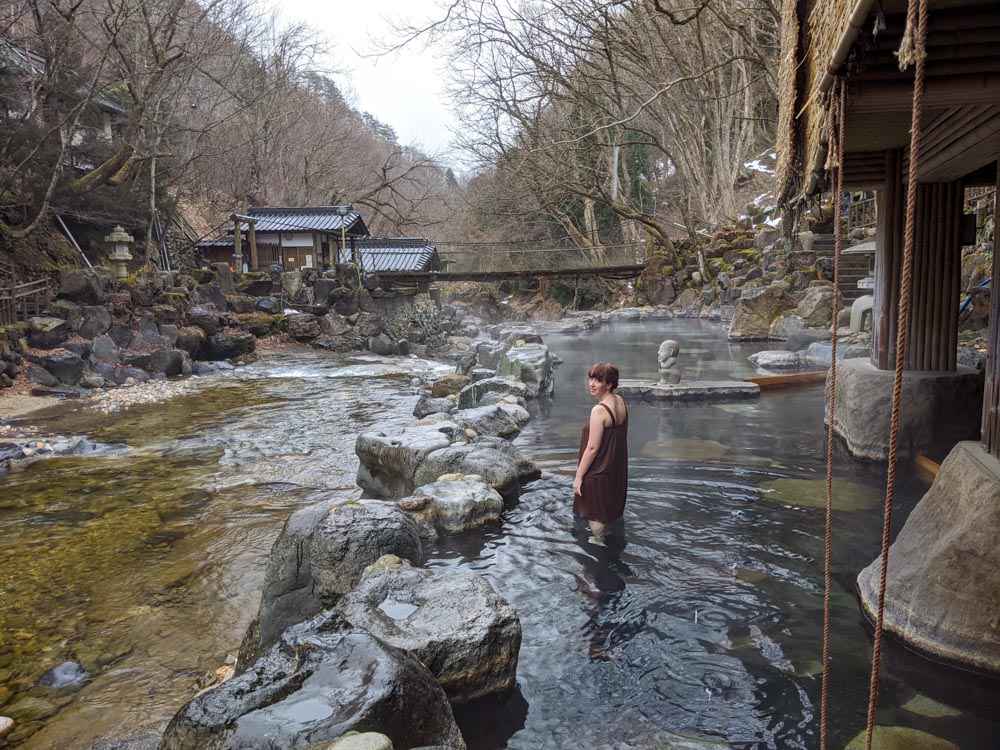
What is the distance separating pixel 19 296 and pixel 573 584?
16.3m

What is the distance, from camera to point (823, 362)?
1339 cm

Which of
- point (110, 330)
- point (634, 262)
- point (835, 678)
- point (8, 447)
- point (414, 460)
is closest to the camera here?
point (835, 678)

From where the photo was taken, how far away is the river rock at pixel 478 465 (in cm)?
691

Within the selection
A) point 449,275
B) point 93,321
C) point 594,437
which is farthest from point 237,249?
point 594,437

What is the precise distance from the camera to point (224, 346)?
20391 mm

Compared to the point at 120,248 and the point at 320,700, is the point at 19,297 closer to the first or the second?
the point at 120,248

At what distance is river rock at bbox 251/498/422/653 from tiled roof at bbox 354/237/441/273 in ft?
83.7

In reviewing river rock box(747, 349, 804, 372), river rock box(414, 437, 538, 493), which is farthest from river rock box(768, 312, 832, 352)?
river rock box(414, 437, 538, 493)

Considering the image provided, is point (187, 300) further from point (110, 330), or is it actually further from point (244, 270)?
point (244, 270)

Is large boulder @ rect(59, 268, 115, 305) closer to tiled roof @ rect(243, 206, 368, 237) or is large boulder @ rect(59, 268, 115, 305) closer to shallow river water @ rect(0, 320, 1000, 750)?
shallow river water @ rect(0, 320, 1000, 750)

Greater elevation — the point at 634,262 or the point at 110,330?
the point at 634,262

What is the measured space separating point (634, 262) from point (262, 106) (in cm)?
1904

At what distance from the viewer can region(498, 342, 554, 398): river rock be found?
489 inches

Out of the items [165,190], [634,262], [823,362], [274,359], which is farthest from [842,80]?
[634,262]
